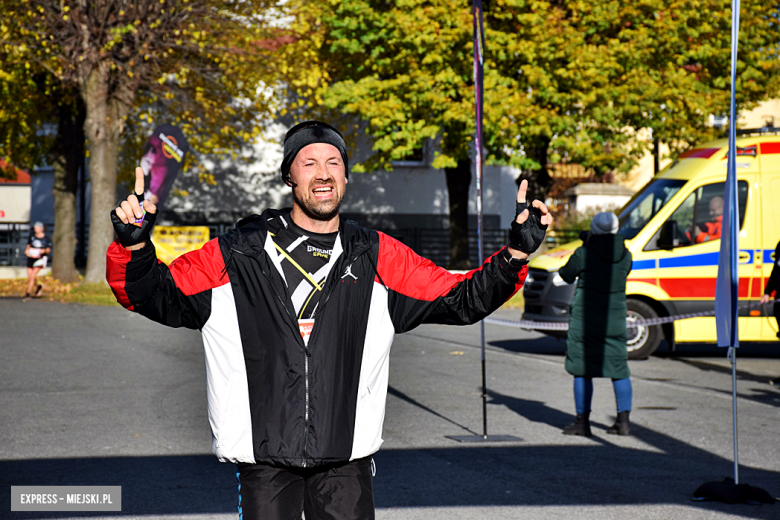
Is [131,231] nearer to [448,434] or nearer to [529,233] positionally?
[529,233]

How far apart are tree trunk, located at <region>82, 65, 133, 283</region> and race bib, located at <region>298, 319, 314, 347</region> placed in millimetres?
18057

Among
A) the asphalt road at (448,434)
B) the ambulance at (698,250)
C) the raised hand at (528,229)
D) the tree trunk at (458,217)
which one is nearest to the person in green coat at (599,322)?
the asphalt road at (448,434)

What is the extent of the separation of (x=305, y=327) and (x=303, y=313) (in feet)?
0.16

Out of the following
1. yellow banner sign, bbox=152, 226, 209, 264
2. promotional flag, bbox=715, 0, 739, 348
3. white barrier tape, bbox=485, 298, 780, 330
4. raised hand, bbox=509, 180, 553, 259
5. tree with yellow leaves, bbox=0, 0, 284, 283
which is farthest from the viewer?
yellow banner sign, bbox=152, 226, 209, 264

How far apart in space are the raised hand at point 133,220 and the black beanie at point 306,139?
56cm

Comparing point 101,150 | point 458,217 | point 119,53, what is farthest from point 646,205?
point 458,217

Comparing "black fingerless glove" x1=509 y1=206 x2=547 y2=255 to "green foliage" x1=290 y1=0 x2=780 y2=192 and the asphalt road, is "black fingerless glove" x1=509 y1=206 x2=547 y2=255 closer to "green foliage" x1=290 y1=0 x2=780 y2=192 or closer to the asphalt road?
the asphalt road

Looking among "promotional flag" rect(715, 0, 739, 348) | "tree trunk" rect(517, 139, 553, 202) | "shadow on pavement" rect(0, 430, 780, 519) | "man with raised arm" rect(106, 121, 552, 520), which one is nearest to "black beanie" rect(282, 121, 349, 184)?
"man with raised arm" rect(106, 121, 552, 520)

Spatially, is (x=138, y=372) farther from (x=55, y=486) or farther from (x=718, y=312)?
(x=718, y=312)

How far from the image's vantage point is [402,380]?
33.7ft

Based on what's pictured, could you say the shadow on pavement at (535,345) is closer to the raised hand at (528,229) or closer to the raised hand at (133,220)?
the raised hand at (528,229)

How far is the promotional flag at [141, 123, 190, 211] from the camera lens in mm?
18062

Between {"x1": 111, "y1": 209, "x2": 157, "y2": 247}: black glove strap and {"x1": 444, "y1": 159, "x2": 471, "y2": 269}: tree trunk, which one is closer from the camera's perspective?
{"x1": 111, "y1": 209, "x2": 157, "y2": 247}: black glove strap

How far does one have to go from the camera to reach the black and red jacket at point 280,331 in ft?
9.84
